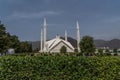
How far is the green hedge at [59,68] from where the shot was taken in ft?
29.7

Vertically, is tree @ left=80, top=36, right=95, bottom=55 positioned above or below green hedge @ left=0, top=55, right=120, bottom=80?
above

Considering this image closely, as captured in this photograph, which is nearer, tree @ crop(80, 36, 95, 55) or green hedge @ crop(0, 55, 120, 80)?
green hedge @ crop(0, 55, 120, 80)

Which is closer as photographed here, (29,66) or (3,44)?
(29,66)

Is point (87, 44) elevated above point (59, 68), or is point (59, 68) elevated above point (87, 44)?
point (87, 44)

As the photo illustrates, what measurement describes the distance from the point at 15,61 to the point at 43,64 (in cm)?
108

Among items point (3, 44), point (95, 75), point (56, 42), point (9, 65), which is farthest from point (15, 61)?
point (56, 42)

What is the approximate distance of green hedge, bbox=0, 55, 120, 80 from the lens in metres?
9.05

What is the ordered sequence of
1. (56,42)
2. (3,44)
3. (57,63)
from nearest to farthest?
(57,63) → (3,44) → (56,42)

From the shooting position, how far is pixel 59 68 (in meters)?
9.07

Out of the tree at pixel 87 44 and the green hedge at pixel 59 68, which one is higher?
the tree at pixel 87 44

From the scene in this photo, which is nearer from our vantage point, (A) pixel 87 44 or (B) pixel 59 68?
(B) pixel 59 68

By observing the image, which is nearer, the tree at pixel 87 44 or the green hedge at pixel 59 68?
the green hedge at pixel 59 68

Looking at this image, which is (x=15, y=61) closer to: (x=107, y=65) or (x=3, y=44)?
(x=107, y=65)

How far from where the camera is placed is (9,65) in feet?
30.1
